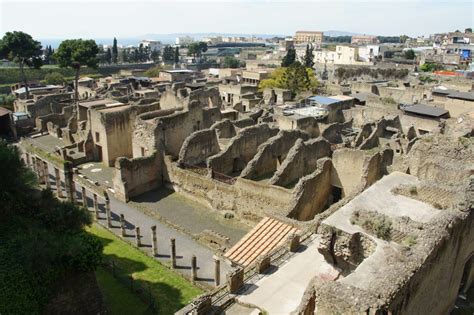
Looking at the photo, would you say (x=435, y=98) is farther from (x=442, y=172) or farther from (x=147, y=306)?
(x=147, y=306)

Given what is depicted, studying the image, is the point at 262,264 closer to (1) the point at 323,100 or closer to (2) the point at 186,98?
(2) the point at 186,98

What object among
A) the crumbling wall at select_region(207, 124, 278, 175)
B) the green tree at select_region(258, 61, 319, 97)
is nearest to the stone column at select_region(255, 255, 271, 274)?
the crumbling wall at select_region(207, 124, 278, 175)

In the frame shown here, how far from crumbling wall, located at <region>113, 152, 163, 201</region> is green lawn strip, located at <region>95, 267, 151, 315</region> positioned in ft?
30.6

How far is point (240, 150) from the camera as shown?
32781 mm

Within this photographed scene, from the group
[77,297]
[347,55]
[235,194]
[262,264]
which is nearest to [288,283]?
[262,264]

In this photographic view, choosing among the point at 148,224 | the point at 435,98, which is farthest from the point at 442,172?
the point at 435,98

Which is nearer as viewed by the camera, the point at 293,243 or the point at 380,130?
the point at 293,243

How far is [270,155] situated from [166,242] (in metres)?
11.0

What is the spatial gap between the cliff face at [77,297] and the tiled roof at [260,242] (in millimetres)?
6420

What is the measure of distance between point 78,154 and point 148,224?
50.0ft

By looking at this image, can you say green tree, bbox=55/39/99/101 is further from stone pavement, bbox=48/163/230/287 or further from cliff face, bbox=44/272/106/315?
cliff face, bbox=44/272/106/315

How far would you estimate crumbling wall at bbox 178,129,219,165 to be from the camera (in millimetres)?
31703

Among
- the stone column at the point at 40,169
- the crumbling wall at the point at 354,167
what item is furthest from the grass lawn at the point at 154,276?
the crumbling wall at the point at 354,167

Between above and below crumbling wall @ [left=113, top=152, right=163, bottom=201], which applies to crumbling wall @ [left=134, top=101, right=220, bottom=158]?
above
